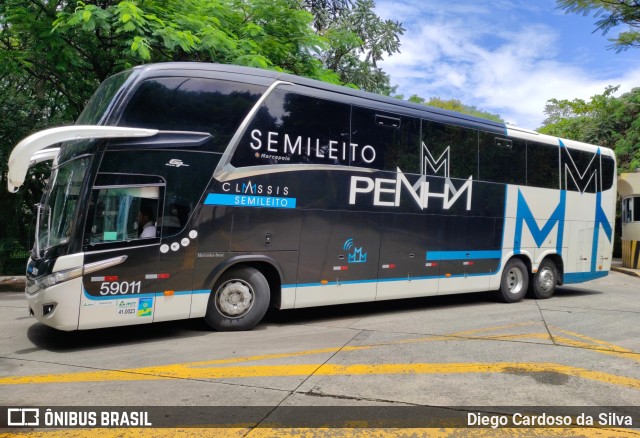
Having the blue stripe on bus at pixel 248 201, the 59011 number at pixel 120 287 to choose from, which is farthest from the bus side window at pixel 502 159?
the 59011 number at pixel 120 287

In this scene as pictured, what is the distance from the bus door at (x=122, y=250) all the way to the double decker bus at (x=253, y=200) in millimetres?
17

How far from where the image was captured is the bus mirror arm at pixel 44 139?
20.0 ft

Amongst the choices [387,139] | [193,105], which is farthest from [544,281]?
[193,105]

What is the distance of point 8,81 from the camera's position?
53.2 ft

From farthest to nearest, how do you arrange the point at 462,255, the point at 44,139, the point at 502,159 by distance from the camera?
the point at 502,159 < the point at 462,255 < the point at 44,139

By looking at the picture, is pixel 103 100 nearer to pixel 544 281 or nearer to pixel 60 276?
pixel 60 276

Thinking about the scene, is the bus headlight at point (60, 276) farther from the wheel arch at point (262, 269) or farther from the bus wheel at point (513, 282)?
the bus wheel at point (513, 282)

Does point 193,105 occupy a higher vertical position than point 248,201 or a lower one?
higher

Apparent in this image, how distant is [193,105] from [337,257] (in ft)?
10.8

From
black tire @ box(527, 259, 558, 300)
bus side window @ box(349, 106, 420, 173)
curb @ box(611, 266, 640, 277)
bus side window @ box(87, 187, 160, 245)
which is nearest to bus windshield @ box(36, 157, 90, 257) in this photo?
bus side window @ box(87, 187, 160, 245)

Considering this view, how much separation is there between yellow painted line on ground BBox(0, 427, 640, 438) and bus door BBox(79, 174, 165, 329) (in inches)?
104

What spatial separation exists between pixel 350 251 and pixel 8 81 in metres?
13.4

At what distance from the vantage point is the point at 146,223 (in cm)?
692

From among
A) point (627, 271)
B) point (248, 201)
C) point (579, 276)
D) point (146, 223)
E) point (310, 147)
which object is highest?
point (310, 147)
